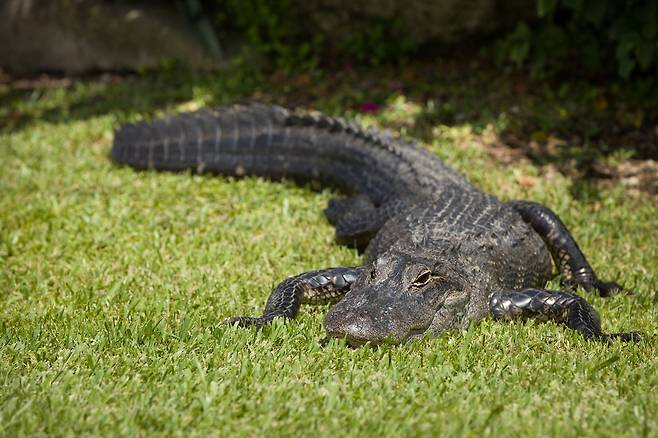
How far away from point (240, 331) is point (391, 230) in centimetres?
137

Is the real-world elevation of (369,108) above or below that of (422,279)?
below

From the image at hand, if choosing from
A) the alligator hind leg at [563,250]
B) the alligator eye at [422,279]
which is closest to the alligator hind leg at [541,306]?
the alligator eye at [422,279]

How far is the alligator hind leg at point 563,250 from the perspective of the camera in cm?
492

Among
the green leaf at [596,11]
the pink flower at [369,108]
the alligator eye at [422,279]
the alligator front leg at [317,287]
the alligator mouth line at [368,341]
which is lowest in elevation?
the alligator front leg at [317,287]

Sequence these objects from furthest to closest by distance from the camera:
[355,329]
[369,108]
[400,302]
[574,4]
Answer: [369,108]
[574,4]
[400,302]
[355,329]

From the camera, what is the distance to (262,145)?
6.82 m

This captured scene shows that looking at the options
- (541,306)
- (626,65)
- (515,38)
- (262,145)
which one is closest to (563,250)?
(541,306)

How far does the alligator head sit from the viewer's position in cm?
377

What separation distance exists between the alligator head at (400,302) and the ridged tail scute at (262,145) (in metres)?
2.07

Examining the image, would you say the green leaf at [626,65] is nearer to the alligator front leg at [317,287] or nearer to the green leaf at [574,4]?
the green leaf at [574,4]

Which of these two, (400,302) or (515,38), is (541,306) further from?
(515,38)

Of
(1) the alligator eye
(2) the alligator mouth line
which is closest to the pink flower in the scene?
(1) the alligator eye

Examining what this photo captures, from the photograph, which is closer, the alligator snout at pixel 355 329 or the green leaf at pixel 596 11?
the alligator snout at pixel 355 329

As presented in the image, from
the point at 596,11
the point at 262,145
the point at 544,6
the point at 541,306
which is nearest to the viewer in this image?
the point at 541,306
